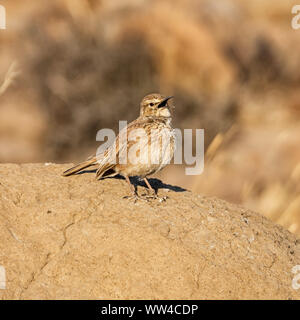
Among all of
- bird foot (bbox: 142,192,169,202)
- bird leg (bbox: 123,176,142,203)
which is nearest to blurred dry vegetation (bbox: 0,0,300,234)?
bird leg (bbox: 123,176,142,203)

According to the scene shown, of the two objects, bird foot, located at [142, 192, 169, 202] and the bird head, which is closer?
bird foot, located at [142, 192, 169, 202]

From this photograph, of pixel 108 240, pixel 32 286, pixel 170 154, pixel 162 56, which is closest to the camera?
pixel 32 286

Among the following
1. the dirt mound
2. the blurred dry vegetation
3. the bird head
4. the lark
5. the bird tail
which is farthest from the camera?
the blurred dry vegetation

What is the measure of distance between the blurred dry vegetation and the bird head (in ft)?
16.0

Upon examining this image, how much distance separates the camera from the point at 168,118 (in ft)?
26.2

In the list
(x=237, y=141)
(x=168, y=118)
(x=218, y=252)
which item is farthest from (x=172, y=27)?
(x=218, y=252)

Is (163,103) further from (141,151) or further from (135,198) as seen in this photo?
(135,198)

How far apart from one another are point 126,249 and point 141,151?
160 centimetres

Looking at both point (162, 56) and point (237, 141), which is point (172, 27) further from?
point (237, 141)

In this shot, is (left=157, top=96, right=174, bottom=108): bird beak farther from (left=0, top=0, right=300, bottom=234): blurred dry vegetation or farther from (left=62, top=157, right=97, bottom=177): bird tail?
(left=0, top=0, right=300, bottom=234): blurred dry vegetation

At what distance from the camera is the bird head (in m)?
7.99

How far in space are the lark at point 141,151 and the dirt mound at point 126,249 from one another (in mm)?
397

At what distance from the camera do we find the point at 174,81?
44.5ft

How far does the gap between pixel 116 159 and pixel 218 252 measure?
1.90m
